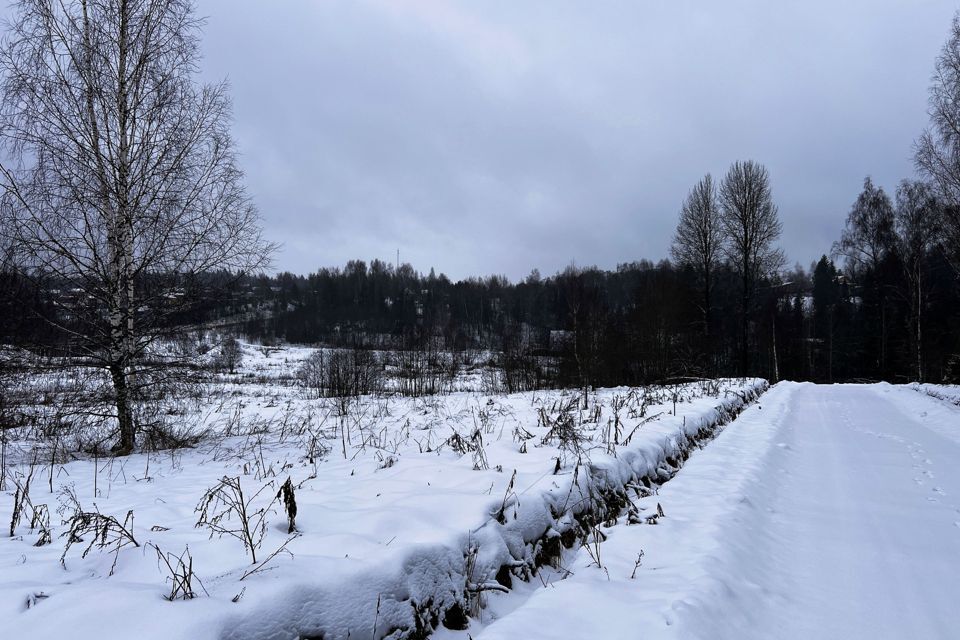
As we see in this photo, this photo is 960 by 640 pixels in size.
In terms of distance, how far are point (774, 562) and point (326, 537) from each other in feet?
10.7

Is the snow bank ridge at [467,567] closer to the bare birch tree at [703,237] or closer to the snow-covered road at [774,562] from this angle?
the snow-covered road at [774,562]

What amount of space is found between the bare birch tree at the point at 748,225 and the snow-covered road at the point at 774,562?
67.9 ft

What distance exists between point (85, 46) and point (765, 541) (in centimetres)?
1252

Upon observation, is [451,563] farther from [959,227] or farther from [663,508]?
[959,227]

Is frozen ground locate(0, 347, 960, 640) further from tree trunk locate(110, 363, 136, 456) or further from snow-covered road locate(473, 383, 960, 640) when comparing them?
tree trunk locate(110, 363, 136, 456)

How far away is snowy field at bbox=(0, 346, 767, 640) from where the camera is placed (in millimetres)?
1848

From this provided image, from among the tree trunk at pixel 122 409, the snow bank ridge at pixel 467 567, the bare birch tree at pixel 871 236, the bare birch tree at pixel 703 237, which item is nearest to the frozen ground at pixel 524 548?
the snow bank ridge at pixel 467 567

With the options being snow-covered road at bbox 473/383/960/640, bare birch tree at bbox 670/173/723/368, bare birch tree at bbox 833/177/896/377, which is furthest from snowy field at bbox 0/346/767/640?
bare birch tree at bbox 833/177/896/377

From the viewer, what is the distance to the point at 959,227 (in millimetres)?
15266

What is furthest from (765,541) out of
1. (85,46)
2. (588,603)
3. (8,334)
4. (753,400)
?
(753,400)

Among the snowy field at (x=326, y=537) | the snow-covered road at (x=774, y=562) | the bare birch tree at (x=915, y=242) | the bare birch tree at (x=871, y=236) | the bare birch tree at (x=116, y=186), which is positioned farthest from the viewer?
the bare birch tree at (x=871, y=236)

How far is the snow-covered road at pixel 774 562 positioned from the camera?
2.46 metres

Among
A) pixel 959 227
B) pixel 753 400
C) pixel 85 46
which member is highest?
pixel 85 46

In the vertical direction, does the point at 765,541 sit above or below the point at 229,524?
below
